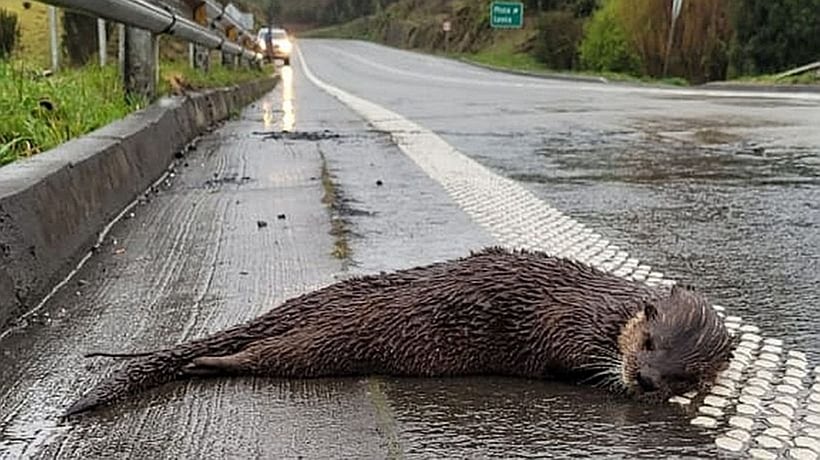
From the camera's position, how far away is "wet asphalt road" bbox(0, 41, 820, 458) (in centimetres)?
224

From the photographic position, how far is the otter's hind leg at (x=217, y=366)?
2582 mm

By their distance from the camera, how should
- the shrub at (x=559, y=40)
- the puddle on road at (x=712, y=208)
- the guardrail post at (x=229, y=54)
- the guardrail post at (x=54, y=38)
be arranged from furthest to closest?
the shrub at (x=559, y=40) < the guardrail post at (x=229, y=54) < the guardrail post at (x=54, y=38) < the puddle on road at (x=712, y=208)

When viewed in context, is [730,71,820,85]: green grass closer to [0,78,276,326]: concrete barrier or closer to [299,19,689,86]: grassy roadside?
[299,19,689,86]: grassy roadside

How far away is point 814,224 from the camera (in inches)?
191

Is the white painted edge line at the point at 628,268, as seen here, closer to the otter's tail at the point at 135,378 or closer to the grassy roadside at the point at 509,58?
A: the otter's tail at the point at 135,378

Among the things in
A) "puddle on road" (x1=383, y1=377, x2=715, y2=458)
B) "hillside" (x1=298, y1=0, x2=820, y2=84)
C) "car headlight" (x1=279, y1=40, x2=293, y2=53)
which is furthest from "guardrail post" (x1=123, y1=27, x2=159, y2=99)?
"car headlight" (x1=279, y1=40, x2=293, y2=53)

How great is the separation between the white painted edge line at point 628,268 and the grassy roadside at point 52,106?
1.92 meters

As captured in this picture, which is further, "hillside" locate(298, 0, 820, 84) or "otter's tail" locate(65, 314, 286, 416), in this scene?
"hillside" locate(298, 0, 820, 84)

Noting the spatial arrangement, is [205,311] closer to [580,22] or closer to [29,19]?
[29,19]

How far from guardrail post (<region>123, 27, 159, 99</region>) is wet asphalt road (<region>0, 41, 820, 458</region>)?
0.61 m

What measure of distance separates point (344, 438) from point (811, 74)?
29451mm

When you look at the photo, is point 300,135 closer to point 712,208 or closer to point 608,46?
point 712,208

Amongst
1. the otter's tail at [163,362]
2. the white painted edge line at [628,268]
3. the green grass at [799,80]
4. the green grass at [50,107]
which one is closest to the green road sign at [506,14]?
the green grass at [799,80]

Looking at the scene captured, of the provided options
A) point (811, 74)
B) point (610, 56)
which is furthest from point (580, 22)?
point (811, 74)
